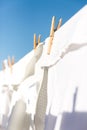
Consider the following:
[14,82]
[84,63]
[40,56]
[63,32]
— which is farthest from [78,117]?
[14,82]

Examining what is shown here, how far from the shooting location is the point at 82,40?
1.57m

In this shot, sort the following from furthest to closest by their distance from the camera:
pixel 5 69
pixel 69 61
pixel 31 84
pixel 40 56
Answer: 1. pixel 5 69
2. pixel 40 56
3. pixel 31 84
4. pixel 69 61

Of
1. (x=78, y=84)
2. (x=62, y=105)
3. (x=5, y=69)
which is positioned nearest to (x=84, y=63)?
(x=78, y=84)

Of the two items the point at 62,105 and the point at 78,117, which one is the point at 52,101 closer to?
the point at 62,105

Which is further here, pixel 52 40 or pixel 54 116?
pixel 52 40

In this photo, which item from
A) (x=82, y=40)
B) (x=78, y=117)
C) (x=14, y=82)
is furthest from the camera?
(x=14, y=82)

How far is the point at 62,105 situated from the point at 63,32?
668 millimetres

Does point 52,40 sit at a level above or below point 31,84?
above

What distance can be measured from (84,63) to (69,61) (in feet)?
0.57

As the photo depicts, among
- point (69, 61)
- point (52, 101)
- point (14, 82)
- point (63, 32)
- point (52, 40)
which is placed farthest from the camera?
point (14, 82)

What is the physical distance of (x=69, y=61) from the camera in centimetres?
171

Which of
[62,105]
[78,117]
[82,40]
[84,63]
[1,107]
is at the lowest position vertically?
[78,117]

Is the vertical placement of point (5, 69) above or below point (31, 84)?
above

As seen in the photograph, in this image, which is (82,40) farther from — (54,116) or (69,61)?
(54,116)
